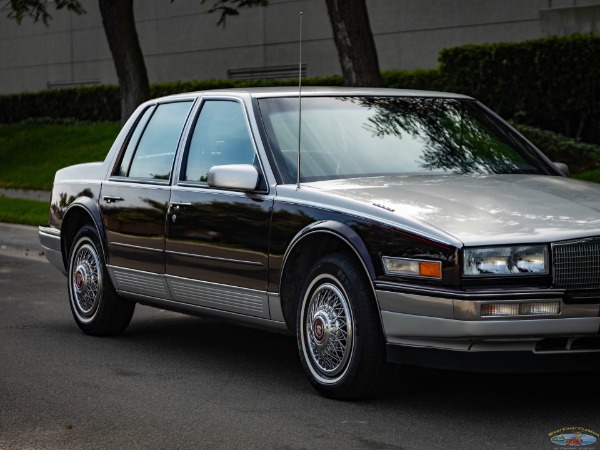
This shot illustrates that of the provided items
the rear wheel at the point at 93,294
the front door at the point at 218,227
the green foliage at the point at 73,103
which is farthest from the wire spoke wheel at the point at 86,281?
the green foliage at the point at 73,103

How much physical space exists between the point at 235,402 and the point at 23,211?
44.3 ft

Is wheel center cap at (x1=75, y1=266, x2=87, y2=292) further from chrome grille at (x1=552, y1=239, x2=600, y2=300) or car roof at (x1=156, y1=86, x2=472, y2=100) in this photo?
chrome grille at (x1=552, y1=239, x2=600, y2=300)

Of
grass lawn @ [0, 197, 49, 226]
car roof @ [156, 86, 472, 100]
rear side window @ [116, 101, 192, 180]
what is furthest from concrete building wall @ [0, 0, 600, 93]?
car roof @ [156, 86, 472, 100]

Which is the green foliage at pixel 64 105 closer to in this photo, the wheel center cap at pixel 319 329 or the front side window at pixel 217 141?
the front side window at pixel 217 141

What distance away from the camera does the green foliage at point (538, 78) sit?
1881 centimetres

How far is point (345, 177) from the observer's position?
7418mm

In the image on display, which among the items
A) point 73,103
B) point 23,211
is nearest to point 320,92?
point 23,211

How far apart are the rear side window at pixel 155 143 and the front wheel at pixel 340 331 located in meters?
1.98

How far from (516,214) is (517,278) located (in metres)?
0.43

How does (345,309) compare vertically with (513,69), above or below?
below

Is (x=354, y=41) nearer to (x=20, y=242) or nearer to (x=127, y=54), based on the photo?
(x=20, y=242)

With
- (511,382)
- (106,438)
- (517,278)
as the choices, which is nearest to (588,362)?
(517,278)

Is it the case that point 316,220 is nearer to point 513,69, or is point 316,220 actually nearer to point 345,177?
point 345,177

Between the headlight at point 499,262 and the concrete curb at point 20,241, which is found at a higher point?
the headlight at point 499,262
